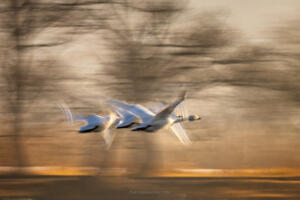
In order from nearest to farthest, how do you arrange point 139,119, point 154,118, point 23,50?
point 154,118 < point 139,119 < point 23,50

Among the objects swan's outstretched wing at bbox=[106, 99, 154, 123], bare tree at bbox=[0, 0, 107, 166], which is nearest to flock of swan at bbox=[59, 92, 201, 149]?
swan's outstretched wing at bbox=[106, 99, 154, 123]

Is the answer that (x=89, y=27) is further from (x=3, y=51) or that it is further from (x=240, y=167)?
(x=240, y=167)

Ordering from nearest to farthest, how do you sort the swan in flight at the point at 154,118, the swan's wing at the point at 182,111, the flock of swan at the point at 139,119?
the swan in flight at the point at 154,118 → the flock of swan at the point at 139,119 → the swan's wing at the point at 182,111

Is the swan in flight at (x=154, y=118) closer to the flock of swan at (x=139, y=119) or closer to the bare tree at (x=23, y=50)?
the flock of swan at (x=139, y=119)

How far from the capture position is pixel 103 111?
15.8 m

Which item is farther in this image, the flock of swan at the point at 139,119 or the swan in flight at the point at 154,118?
the flock of swan at the point at 139,119

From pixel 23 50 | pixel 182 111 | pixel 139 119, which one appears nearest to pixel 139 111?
pixel 139 119

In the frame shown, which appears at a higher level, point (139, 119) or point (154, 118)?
point (154, 118)

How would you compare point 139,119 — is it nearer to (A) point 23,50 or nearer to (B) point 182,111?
(B) point 182,111

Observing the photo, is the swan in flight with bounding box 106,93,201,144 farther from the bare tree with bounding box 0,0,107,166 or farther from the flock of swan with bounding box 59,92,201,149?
the bare tree with bounding box 0,0,107,166

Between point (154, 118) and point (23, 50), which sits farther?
point (23, 50)

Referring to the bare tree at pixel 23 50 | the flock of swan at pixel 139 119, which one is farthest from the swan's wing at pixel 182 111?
the bare tree at pixel 23 50

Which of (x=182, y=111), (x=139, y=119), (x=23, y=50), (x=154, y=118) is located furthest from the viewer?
(x=23, y=50)

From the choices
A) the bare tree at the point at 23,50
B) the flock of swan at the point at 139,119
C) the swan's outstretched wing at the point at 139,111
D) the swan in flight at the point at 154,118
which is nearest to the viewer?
the swan in flight at the point at 154,118
